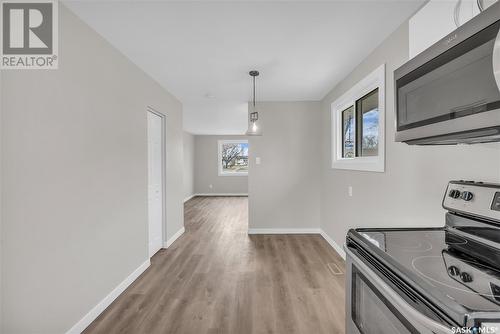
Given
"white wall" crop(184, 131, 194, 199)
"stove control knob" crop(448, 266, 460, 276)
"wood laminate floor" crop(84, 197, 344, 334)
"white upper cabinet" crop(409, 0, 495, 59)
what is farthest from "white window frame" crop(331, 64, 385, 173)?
"white wall" crop(184, 131, 194, 199)

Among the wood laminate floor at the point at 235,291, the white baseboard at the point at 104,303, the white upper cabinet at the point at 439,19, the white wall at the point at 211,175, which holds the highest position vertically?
the white upper cabinet at the point at 439,19

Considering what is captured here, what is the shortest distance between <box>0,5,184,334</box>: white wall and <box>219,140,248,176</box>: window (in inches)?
278

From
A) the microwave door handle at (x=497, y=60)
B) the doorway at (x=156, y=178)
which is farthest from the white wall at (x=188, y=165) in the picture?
the microwave door handle at (x=497, y=60)

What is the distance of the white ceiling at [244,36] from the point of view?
1.73 meters

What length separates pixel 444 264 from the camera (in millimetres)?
915

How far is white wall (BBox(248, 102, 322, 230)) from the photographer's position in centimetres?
436

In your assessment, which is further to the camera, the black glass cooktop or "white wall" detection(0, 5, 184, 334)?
"white wall" detection(0, 5, 184, 334)

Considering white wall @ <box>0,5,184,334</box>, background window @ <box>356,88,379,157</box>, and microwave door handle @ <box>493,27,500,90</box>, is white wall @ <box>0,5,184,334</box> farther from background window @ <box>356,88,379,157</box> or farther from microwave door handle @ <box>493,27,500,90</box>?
background window @ <box>356,88,379,157</box>

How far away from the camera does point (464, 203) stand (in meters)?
1.13

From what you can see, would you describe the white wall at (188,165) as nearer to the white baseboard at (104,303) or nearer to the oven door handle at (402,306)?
the white baseboard at (104,303)

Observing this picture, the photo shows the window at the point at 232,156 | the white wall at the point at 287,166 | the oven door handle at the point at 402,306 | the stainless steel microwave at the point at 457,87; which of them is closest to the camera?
the oven door handle at the point at 402,306

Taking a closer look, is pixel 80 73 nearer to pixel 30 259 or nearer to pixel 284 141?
pixel 30 259

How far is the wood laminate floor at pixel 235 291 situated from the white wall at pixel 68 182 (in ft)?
1.18

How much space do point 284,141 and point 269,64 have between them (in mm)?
1849
